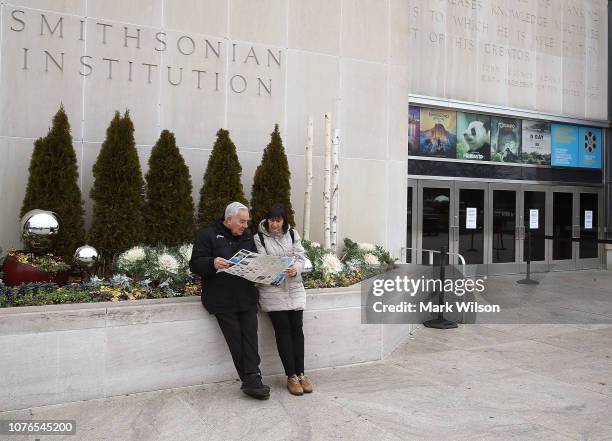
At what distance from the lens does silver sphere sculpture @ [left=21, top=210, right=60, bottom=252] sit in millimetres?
6312

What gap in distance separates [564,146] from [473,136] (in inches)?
134

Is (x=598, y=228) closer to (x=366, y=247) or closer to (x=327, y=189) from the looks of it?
(x=366, y=247)

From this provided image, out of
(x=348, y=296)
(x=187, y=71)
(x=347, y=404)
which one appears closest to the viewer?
(x=347, y=404)

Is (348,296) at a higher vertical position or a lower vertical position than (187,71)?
lower

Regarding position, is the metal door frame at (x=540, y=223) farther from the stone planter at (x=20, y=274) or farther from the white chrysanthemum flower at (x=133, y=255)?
the stone planter at (x=20, y=274)

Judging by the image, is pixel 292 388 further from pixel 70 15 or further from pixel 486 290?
pixel 486 290

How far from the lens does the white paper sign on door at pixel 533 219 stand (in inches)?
640

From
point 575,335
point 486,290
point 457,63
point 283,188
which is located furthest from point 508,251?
point 283,188

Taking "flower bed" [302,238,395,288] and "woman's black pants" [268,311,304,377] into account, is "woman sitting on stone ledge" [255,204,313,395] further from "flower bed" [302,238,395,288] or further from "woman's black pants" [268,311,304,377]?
"flower bed" [302,238,395,288]

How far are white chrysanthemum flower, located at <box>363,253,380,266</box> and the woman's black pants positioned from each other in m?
2.71

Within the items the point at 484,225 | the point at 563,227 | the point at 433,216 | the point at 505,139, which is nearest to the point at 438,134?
the point at 433,216

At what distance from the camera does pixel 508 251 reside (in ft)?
51.8

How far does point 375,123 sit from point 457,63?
588 centimetres

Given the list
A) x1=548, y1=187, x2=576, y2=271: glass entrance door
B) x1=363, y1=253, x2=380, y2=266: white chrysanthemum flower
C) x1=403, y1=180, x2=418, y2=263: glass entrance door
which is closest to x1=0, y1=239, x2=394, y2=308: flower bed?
x1=363, y1=253, x2=380, y2=266: white chrysanthemum flower
